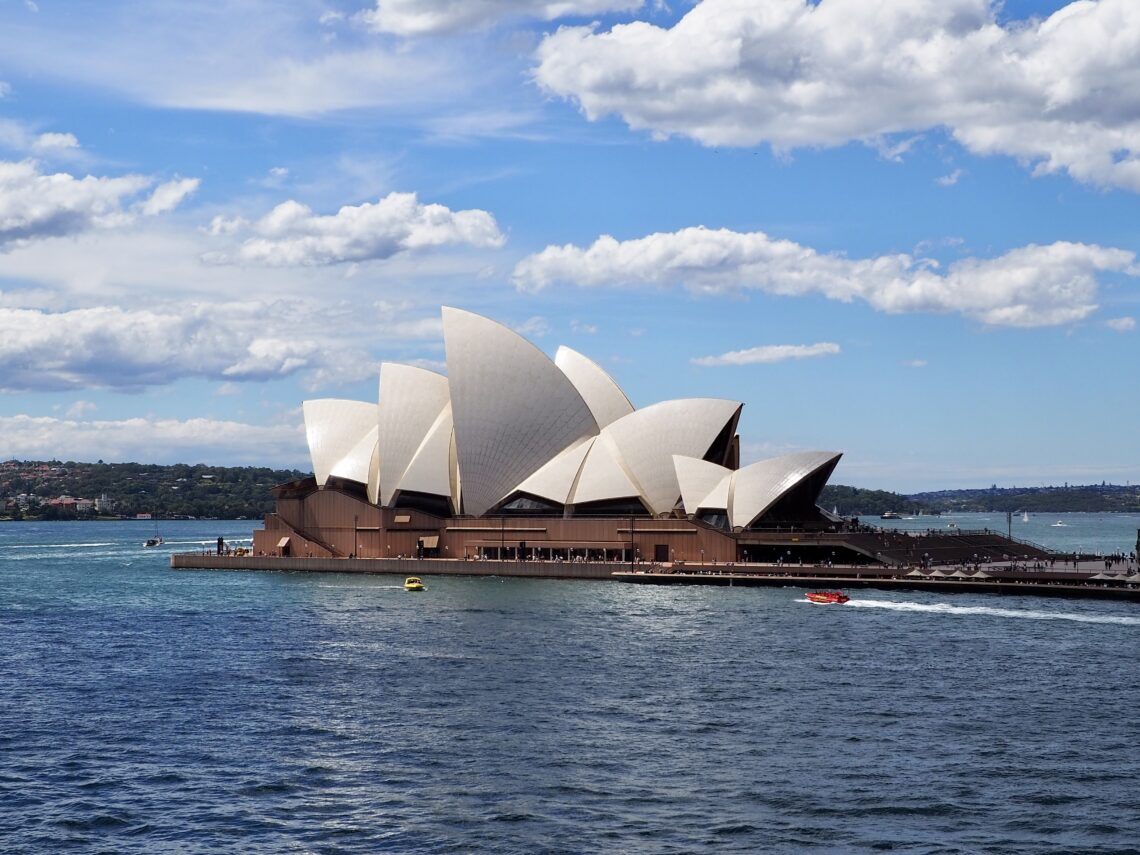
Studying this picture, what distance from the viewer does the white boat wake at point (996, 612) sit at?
169 feet

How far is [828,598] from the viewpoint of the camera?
58781 mm

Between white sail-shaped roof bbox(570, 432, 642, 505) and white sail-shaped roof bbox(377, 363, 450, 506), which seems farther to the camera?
white sail-shaped roof bbox(377, 363, 450, 506)

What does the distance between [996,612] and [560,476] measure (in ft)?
102

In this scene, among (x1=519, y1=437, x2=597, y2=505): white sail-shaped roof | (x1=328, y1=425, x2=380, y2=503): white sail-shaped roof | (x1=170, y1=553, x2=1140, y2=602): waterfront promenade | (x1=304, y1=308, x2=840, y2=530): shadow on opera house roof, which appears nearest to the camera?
(x1=170, y1=553, x2=1140, y2=602): waterfront promenade

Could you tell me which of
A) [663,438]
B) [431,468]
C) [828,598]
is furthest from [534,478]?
A: [828,598]

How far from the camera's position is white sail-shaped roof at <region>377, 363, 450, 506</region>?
269 feet

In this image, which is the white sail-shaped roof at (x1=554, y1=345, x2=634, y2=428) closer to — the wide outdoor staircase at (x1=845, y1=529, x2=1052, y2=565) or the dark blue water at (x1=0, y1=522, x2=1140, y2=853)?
the wide outdoor staircase at (x1=845, y1=529, x2=1052, y2=565)

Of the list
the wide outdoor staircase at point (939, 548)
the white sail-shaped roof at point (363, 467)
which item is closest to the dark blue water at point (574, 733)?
the wide outdoor staircase at point (939, 548)

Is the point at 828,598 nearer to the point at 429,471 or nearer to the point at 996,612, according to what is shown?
the point at 996,612

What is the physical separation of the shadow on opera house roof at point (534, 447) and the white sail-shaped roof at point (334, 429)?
3868mm

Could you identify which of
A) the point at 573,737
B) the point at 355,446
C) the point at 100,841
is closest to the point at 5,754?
the point at 100,841

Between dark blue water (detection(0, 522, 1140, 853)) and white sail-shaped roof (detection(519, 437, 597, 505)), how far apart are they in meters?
24.9

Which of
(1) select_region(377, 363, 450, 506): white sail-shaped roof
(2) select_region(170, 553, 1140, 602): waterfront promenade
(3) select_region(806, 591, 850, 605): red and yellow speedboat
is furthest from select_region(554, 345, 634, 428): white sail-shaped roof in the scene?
(3) select_region(806, 591, 850, 605): red and yellow speedboat

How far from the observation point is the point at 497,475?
264 feet
